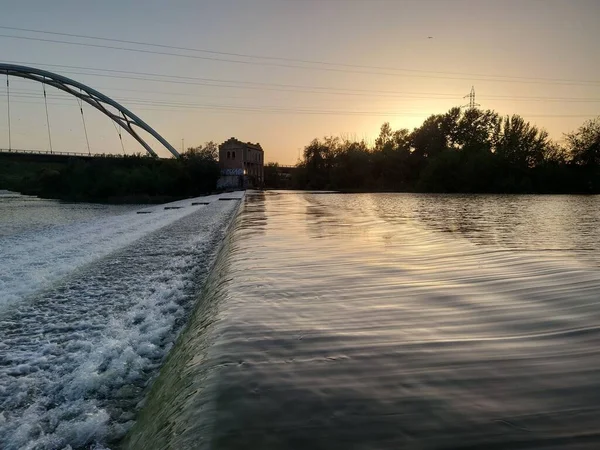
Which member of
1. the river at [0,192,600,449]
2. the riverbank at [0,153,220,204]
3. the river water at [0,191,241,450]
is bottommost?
the river water at [0,191,241,450]

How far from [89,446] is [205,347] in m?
0.72

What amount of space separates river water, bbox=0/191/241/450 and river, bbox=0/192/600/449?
0.02m

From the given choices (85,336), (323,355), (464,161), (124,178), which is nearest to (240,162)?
(124,178)

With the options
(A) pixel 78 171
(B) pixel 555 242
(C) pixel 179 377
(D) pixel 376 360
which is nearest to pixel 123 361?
(C) pixel 179 377

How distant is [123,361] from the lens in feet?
10.8

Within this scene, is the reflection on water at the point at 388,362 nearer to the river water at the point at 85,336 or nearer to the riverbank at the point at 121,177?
the river water at the point at 85,336

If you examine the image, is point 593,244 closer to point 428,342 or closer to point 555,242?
point 555,242

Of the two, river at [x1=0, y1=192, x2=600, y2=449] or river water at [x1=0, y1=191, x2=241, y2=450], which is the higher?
river at [x1=0, y1=192, x2=600, y2=449]

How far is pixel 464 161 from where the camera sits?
4897 cm

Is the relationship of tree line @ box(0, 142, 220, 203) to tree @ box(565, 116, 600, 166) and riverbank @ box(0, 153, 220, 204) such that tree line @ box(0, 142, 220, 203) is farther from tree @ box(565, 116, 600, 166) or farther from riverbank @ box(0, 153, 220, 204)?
tree @ box(565, 116, 600, 166)

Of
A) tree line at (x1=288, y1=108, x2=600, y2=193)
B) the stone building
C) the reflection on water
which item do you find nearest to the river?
A: the reflection on water

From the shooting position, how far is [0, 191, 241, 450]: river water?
7.90 feet

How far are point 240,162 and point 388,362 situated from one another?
72220 millimetres

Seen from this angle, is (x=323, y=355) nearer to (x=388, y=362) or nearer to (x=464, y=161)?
(x=388, y=362)
